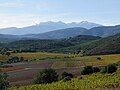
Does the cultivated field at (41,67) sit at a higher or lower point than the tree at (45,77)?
lower

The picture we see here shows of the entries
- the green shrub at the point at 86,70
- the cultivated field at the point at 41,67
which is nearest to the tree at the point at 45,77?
the cultivated field at the point at 41,67

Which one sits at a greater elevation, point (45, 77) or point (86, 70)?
point (45, 77)

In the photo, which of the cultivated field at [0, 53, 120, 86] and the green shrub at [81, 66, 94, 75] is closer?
Result: the green shrub at [81, 66, 94, 75]

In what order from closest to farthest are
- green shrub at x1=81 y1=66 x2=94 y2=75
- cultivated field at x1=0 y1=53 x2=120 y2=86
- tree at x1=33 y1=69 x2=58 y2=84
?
tree at x1=33 y1=69 x2=58 y2=84 → green shrub at x1=81 y1=66 x2=94 y2=75 → cultivated field at x1=0 y1=53 x2=120 y2=86

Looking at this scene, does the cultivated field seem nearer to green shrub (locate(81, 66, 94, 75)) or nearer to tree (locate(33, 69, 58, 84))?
green shrub (locate(81, 66, 94, 75))

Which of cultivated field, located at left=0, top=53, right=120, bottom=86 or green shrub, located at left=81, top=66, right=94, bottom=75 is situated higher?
green shrub, located at left=81, top=66, right=94, bottom=75

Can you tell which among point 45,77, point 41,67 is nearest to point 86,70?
point 45,77

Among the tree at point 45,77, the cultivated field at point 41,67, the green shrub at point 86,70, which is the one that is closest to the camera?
the tree at point 45,77

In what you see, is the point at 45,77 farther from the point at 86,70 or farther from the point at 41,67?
the point at 41,67

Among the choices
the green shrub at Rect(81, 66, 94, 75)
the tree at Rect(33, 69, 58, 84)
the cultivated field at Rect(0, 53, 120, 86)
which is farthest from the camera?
the cultivated field at Rect(0, 53, 120, 86)

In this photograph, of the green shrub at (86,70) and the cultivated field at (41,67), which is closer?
the green shrub at (86,70)

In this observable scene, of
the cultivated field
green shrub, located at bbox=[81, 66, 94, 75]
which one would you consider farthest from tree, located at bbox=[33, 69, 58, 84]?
green shrub, located at bbox=[81, 66, 94, 75]

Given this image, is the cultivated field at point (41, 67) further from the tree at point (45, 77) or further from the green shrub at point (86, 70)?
the tree at point (45, 77)

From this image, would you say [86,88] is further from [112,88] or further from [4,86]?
[4,86]
